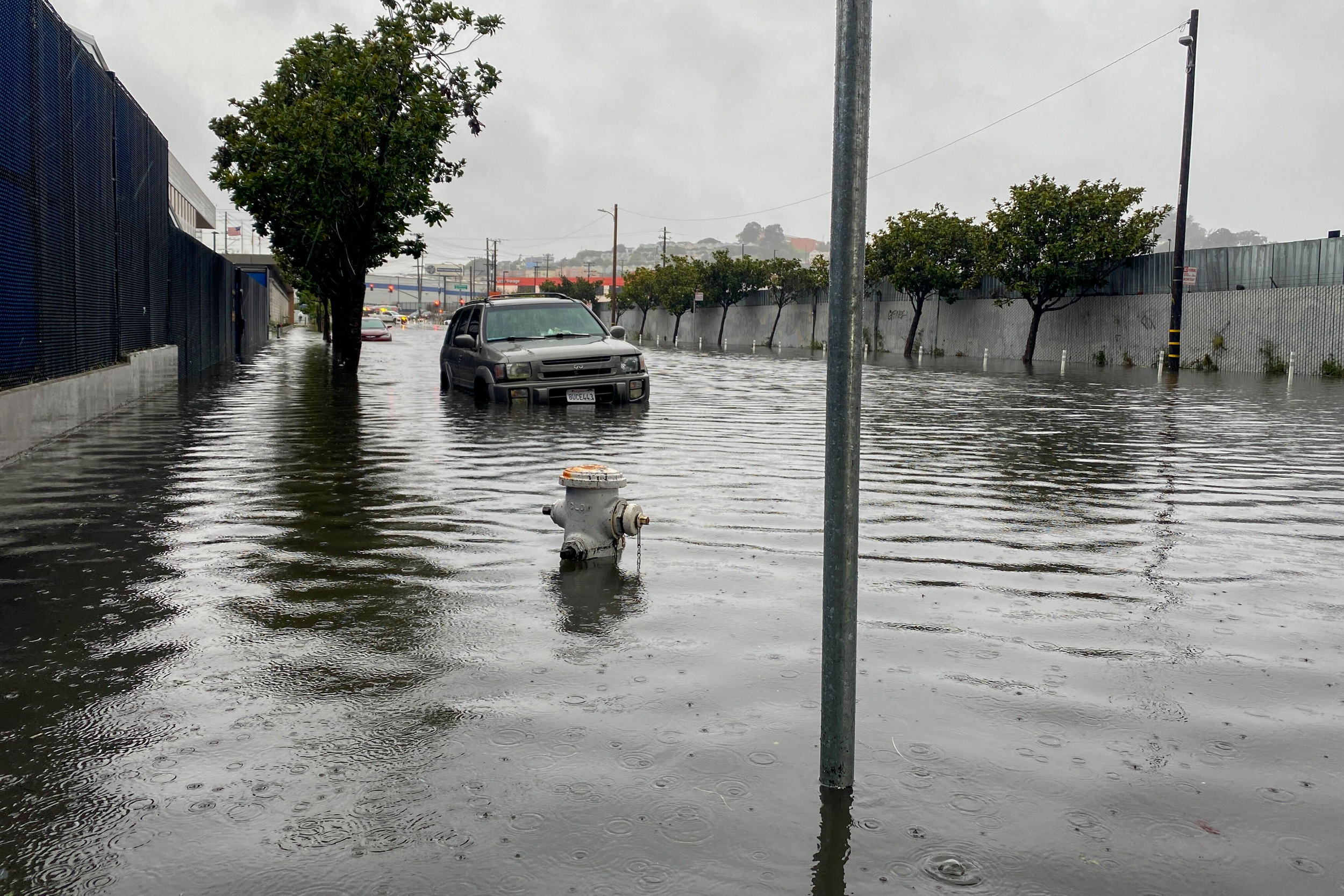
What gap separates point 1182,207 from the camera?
110ft

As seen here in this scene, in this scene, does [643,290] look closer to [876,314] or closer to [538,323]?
[876,314]

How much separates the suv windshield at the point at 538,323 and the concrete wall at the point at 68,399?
5018mm

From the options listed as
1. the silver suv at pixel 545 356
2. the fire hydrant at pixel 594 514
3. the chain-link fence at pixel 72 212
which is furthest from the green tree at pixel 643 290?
the fire hydrant at pixel 594 514

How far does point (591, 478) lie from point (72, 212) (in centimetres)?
1003

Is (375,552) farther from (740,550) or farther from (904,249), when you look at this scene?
(904,249)

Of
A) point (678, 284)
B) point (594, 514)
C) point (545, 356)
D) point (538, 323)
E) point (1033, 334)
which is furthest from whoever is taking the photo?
point (678, 284)

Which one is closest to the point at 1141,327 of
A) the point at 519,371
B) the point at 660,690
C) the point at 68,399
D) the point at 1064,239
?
the point at 1064,239

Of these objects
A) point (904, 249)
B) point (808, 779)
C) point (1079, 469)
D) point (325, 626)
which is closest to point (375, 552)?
point (325, 626)

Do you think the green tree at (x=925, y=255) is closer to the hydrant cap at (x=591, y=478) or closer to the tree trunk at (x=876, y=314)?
the tree trunk at (x=876, y=314)

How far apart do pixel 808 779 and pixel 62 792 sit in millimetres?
2066

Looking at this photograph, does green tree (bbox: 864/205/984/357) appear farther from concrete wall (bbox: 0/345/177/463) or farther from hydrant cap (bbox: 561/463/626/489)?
hydrant cap (bbox: 561/463/626/489)

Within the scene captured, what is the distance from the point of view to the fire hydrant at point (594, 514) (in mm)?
6449

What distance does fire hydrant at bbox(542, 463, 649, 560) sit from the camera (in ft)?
21.2

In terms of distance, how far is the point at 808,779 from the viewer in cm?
355
